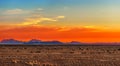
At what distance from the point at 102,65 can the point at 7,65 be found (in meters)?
10.7

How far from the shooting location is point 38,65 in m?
37.1

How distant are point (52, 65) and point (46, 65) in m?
0.74

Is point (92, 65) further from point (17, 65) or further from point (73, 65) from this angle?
point (17, 65)

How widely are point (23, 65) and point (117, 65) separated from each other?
420 inches

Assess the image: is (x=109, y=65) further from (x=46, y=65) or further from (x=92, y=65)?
(x=46, y=65)

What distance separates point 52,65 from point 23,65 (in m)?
3.30

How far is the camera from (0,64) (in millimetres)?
38312

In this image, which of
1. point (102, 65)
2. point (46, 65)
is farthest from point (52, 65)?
point (102, 65)

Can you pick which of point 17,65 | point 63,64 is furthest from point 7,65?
point 63,64

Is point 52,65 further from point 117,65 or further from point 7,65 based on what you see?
point 117,65

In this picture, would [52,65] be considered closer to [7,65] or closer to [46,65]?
[46,65]

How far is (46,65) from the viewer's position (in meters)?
36.8

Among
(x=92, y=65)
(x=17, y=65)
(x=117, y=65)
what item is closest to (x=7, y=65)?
(x=17, y=65)

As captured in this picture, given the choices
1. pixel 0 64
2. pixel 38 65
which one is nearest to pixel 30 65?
pixel 38 65
